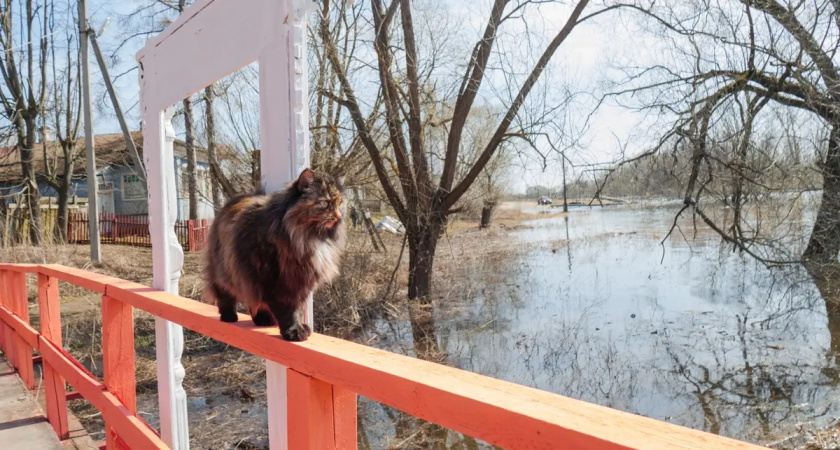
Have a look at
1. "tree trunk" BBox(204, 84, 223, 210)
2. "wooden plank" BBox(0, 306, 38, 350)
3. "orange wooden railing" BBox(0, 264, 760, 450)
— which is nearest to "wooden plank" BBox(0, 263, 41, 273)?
"wooden plank" BBox(0, 306, 38, 350)

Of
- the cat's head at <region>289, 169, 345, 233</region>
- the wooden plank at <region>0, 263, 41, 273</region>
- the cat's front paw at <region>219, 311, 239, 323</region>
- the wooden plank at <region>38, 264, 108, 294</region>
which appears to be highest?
the cat's head at <region>289, 169, 345, 233</region>

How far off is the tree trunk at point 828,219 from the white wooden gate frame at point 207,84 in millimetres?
7194

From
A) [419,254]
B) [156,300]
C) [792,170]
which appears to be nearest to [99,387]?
[156,300]

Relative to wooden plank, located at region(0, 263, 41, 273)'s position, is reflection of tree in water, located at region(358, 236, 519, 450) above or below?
below

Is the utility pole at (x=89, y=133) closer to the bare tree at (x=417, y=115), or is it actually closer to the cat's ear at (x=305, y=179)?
the bare tree at (x=417, y=115)

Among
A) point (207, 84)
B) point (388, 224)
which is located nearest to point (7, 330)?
point (207, 84)

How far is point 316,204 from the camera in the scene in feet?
5.58

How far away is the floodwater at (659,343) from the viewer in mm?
5590

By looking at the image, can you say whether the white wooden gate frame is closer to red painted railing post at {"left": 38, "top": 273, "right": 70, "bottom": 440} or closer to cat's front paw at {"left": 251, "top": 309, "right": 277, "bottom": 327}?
cat's front paw at {"left": 251, "top": 309, "right": 277, "bottom": 327}

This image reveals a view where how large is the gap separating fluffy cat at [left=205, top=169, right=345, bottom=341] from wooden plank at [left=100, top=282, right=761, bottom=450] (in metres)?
0.21

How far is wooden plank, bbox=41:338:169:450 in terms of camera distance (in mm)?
2273

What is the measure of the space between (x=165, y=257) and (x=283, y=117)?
4.65 ft

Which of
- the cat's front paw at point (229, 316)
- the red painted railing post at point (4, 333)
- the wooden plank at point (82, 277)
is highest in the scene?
the cat's front paw at point (229, 316)

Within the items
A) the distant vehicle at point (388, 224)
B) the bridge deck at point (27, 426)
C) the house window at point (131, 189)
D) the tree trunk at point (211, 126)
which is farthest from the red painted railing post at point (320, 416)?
the house window at point (131, 189)
